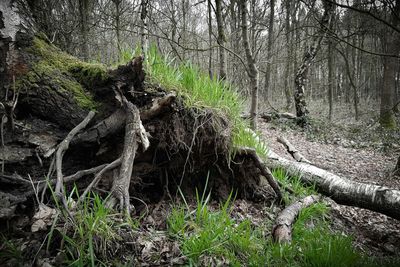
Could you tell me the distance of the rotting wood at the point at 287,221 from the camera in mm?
2342

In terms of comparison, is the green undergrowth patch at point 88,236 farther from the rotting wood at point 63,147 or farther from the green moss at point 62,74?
the green moss at point 62,74

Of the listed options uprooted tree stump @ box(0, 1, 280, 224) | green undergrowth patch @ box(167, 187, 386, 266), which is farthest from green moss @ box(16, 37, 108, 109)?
green undergrowth patch @ box(167, 187, 386, 266)

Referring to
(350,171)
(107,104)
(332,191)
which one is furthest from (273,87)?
(107,104)

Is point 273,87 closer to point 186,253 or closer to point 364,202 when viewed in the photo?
point 364,202

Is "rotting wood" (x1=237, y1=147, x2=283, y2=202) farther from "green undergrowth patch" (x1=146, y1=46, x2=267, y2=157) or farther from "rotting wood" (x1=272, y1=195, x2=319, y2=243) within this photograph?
"rotting wood" (x1=272, y1=195, x2=319, y2=243)

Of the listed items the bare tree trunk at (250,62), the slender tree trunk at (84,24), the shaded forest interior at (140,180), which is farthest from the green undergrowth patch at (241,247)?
the slender tree trunk at (84,24)

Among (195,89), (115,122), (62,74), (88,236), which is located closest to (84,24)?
(62,74)

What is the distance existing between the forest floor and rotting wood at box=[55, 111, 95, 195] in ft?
9.40

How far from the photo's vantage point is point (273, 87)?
26656mm

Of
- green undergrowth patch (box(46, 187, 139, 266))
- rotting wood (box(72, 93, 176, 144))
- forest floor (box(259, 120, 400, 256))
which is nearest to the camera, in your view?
green undergrowth patch (box(46, 187, 139, 266))

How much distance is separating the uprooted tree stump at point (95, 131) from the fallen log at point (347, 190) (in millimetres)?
1646

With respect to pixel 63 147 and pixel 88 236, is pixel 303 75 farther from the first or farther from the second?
pixel 88 236

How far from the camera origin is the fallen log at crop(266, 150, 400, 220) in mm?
3141

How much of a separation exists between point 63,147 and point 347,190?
11.2ft
